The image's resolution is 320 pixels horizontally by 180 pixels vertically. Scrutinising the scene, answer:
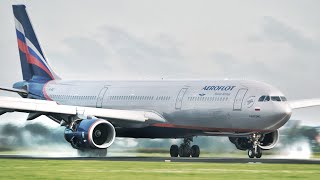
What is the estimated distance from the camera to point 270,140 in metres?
50.0

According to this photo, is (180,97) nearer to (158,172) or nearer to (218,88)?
(218,88)

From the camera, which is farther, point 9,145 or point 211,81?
point 9,145

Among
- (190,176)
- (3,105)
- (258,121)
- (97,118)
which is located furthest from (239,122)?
(190,176)

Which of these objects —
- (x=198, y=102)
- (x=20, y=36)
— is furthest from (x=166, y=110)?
(x=20, y=36)

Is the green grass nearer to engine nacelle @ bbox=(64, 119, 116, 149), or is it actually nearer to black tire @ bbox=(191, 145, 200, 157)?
engine nacelle @ bbox=(64, 119, 116, 149)

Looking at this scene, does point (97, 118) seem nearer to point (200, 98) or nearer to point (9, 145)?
point (200, 98)

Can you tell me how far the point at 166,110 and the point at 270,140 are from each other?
5901 millimetres

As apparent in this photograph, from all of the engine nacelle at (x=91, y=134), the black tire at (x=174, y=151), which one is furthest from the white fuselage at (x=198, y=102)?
the engine nacelle at (x=91, y=134)

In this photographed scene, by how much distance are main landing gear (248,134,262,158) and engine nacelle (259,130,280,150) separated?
7.16 ft

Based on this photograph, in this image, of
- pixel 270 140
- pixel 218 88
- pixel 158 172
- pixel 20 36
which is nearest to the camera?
pixel 158 172

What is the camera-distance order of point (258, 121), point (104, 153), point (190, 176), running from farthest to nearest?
point (104, 153)
point (258, 121)
point (190, 176)

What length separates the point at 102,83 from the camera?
189ft

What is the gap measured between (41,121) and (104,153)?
5733 mm

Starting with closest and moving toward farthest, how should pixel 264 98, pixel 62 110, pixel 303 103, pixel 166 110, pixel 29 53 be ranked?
pixel 264 98
pixel 62 110
pixel 166 110
pixel 303 103
pixel 29 53
